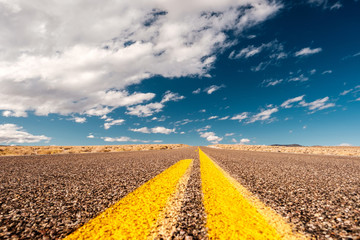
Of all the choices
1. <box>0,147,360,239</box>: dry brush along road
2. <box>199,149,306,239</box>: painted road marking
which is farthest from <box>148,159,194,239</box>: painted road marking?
<box>199,149,306,239</box>: painted road marking

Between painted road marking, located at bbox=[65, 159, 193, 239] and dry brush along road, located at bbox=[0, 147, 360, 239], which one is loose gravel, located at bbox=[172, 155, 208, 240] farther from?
painted road marking, located at bbox=[65, 159, 193, 239]

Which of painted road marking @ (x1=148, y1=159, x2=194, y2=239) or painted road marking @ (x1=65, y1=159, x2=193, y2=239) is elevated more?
painted road marking @ (x1=148, y1=159, x2=194, y2=239)

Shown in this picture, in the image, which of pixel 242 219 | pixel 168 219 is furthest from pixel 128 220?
pixel 242 219

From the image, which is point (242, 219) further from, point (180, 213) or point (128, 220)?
point (128, 220)

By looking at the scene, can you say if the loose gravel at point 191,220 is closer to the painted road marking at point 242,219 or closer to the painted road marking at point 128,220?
the painted road marking at point 242,219

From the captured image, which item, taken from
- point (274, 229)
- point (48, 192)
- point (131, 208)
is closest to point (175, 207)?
point (131, 208)

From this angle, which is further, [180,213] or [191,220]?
[180,213]

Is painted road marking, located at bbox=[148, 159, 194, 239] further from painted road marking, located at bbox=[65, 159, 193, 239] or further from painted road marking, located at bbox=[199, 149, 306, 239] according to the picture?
painted road marking, located at bbox=[199, 149, 306, 239]

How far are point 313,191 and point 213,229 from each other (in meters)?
3.14

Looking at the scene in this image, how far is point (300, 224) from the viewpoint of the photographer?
7.27 feet

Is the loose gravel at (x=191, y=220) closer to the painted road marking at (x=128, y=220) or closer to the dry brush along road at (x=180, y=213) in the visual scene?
the dry brush along road at (x=180, y=213)

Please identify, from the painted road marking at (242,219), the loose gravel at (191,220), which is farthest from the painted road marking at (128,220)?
the painted road marking at (242,219)

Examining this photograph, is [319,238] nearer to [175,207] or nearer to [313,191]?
[175,207]

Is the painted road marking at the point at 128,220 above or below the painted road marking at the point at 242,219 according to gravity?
below
